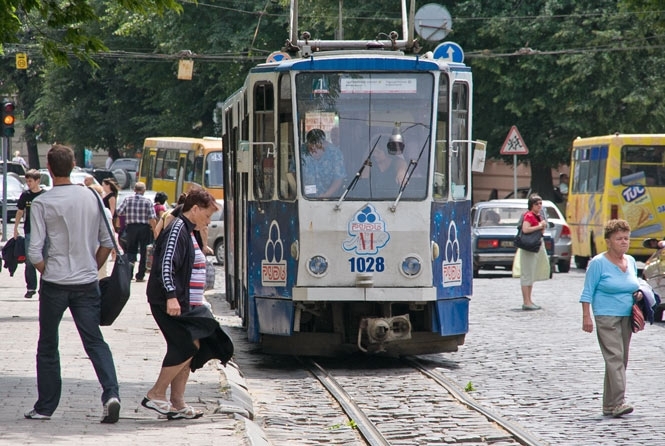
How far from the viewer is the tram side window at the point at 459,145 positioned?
1384 cm

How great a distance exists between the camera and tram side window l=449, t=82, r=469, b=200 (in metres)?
13.8

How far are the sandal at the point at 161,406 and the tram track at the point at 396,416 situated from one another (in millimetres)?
1347

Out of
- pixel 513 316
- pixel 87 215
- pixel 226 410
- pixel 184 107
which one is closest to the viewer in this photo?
pixel 87 215

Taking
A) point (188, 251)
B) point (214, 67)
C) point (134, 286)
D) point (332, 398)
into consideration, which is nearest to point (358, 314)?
point (332, 398)

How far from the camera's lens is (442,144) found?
540 inches

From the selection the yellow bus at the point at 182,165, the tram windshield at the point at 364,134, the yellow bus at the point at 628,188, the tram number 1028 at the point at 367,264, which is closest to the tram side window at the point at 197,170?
the yellow bus at the point at 182,165

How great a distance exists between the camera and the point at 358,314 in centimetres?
1391

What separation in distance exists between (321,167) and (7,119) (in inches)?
581

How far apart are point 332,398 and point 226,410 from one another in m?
2.03

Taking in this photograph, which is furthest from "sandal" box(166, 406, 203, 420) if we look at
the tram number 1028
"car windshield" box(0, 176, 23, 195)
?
"car windshield" box(0, 176, 23, 195)

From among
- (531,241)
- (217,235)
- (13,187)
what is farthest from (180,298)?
(13,187)

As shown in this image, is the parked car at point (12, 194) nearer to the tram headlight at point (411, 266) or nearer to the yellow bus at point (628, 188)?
the yellow bus at point (628, 188)

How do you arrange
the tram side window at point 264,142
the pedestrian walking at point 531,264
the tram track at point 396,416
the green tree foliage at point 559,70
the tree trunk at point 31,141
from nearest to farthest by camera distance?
1. the tram track at point 396,416
2. the tram side window at point 264,142
3. the pedestrian walking at point 531,264
4. the green tree foliage at point 559,70
5. the tree trunk at point 31,141

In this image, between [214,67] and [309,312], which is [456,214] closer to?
[309,312]
